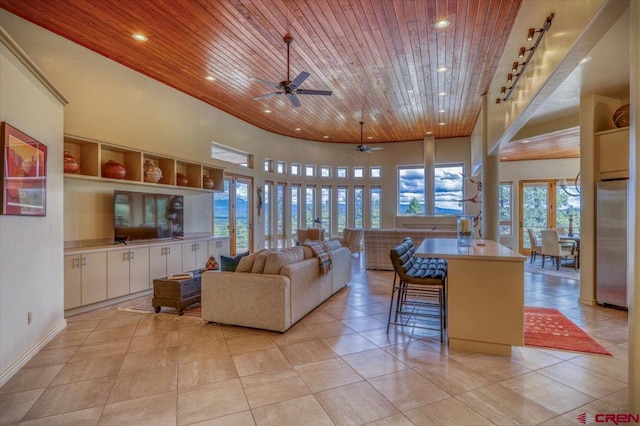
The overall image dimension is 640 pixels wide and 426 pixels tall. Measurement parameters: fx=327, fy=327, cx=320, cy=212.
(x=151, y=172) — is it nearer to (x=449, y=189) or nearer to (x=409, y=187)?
(x=409, y=187)

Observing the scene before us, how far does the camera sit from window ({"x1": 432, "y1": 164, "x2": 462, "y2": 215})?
10.6 metres

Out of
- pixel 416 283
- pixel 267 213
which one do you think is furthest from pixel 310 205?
pixel 416 283

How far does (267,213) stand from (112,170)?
16.0ft

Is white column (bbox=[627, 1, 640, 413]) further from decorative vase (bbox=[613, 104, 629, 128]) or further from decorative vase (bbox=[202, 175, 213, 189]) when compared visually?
decorative vase (bbox=[202, 175, 213, 189])

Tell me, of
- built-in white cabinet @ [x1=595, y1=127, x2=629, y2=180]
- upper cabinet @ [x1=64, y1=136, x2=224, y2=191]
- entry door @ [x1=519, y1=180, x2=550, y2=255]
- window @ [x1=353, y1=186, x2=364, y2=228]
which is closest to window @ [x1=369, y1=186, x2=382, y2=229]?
window @ [x1=353, y1=186, x2=364, y2=228]

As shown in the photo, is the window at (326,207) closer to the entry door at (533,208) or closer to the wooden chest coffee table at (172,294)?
the entry door at (533,208)

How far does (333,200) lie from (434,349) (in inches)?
330

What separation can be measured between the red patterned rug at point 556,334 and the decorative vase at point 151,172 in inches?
221

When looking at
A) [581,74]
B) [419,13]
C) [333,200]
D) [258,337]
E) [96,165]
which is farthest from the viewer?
[333,200]

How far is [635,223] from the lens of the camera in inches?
64.3

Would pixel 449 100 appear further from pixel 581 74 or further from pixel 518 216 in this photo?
pixel 518 216

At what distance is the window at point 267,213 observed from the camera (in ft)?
30.4

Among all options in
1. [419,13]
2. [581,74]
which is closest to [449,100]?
[581,74]

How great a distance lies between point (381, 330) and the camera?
11.8ft
